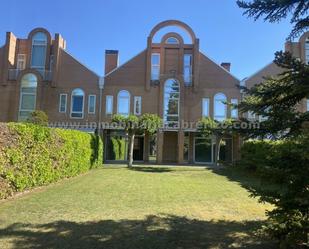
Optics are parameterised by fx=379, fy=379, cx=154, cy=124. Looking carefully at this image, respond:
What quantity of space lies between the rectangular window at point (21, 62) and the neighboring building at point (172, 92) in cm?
718

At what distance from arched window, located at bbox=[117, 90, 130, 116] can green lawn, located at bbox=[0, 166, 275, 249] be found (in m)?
19.3

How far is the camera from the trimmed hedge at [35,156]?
9.70 meters

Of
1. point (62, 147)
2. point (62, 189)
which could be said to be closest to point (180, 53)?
point (62, 147)

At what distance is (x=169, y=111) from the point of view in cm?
3103

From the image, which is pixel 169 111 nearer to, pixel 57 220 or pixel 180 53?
pixel 180 53

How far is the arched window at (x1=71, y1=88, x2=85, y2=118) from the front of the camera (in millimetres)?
31219

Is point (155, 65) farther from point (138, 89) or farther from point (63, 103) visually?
point (63, 103)

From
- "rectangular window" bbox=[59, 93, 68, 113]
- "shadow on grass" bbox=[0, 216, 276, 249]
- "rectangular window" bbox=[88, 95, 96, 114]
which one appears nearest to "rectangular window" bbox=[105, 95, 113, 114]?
"rectangular window" bbox=[88, 95, 96, 114]

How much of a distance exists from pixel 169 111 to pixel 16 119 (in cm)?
1254

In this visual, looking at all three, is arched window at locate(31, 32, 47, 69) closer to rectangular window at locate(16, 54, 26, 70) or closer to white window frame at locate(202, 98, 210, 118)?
rectangular window at locate(16, 54, 26, 70)

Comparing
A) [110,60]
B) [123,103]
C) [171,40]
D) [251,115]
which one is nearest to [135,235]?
[251,115]

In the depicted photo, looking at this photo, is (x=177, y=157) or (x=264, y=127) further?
(x=177, y=157)

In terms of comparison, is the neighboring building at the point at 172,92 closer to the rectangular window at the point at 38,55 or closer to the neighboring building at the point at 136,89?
the neighboring building at the point at 136,89

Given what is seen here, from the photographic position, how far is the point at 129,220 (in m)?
7.78
